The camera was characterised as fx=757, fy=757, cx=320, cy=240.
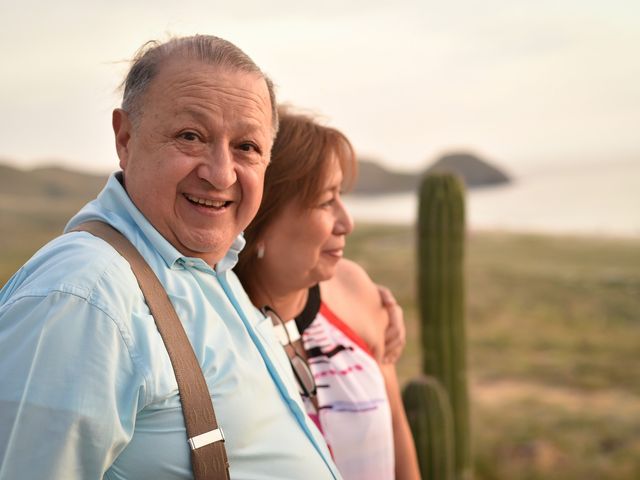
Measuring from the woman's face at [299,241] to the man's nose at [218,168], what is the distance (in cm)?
68

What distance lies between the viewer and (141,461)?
5.14ft

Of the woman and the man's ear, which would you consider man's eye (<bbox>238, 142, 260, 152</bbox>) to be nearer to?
the man's ear

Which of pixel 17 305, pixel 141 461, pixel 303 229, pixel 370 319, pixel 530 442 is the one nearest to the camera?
pixel 17 305

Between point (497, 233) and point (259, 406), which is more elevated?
point (259, 406)

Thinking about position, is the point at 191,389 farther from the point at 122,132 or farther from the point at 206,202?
the point at 122,132

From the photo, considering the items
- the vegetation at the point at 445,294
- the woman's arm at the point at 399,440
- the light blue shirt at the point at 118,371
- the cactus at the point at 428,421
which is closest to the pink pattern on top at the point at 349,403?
the woman's arm at the point at 399,440

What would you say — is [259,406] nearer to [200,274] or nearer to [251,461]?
[251,461]

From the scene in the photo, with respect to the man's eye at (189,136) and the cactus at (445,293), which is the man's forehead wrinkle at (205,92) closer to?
the man's eye at (189,136)

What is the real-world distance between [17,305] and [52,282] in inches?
3.0

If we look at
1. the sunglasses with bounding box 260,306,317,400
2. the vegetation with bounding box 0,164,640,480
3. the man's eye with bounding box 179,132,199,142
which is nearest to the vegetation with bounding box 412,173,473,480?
the vegetation with bounding box 0,164,640,480

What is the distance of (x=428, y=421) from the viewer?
4.53m

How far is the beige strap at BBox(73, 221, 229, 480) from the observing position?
5.16 feet

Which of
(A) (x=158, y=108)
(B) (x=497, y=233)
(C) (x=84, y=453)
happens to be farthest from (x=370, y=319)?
(B) (x=497, y=233)

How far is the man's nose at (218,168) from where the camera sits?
5.98 ft
